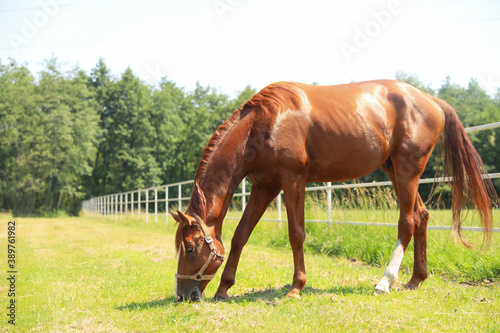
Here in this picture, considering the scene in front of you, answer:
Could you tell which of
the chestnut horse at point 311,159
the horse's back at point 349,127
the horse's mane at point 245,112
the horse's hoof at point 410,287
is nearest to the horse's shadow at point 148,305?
the chestnut horse at point 311,159

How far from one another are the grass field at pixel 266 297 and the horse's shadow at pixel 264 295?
1 centimetres

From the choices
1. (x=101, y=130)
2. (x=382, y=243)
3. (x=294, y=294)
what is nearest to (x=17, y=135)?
(x=101, y=130)

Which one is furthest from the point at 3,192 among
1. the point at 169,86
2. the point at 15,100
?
the point at 169,86

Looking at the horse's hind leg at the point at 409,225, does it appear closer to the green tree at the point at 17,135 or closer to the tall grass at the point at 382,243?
the tall grass at the point at 382,243

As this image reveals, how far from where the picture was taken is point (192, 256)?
3367 millimetres

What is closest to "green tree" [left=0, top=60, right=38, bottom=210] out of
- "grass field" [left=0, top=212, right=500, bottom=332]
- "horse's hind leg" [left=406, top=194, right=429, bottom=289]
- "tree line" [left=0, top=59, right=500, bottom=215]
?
"tree line" [left=0, top=59, right=500, bottom=215]

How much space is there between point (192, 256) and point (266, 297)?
794 mm

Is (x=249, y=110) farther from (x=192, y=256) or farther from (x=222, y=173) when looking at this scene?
(x=192, y=256)

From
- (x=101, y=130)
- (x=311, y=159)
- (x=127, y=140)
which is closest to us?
(x=311, y=159)

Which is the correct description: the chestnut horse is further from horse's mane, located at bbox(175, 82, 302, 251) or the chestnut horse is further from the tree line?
the tree line

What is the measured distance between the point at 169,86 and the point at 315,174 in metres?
50.4

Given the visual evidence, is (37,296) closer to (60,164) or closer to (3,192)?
(60,164)

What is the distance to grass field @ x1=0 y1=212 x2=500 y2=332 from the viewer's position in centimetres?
276

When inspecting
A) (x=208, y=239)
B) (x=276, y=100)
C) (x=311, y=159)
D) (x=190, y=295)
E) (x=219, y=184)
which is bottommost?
(x=190, y=295)
